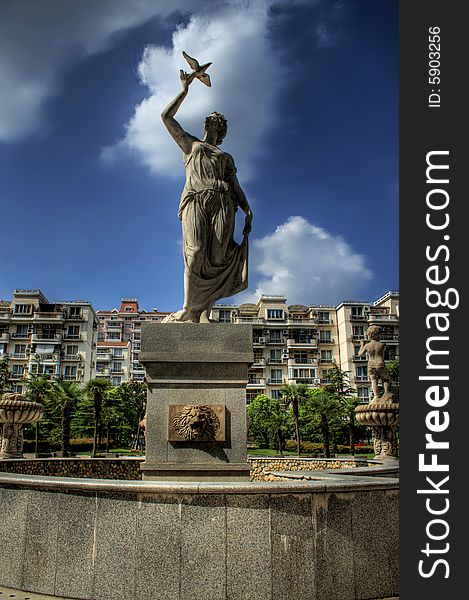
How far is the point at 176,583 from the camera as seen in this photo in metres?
4.70

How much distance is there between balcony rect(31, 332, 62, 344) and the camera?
81.6 m

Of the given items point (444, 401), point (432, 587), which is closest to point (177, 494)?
point (432, 587)

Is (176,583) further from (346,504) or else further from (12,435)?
(12,435)

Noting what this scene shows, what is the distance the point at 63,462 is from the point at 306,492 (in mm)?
9110

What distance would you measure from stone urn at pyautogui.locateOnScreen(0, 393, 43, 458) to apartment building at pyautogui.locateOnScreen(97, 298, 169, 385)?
7802 centimetres

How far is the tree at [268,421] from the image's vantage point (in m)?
59.4

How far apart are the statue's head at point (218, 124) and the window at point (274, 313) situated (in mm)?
76785

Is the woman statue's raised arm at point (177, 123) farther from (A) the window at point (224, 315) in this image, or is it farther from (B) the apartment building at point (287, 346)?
(A) the window at point (224, 315)

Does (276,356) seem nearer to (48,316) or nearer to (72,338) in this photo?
(72,338)

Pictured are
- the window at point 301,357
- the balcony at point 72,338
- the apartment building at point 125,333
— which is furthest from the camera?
the apartment building at point 125,333

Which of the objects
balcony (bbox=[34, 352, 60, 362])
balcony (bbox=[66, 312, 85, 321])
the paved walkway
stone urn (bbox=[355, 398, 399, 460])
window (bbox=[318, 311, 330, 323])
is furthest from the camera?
window (bbox=[318, 311, 330, 323])

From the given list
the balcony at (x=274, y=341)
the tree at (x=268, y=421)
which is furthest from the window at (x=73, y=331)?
the tree at (x=268, y=421)

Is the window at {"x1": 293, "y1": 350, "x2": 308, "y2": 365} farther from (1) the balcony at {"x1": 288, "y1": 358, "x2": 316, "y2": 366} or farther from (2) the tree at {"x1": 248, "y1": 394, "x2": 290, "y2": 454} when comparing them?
(2) the tree at {"x1": 248, "y1": 394, "x2": 290, "y2": 454}

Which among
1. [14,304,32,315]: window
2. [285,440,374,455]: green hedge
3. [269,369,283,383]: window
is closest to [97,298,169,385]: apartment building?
[14,304,32,315]: window
